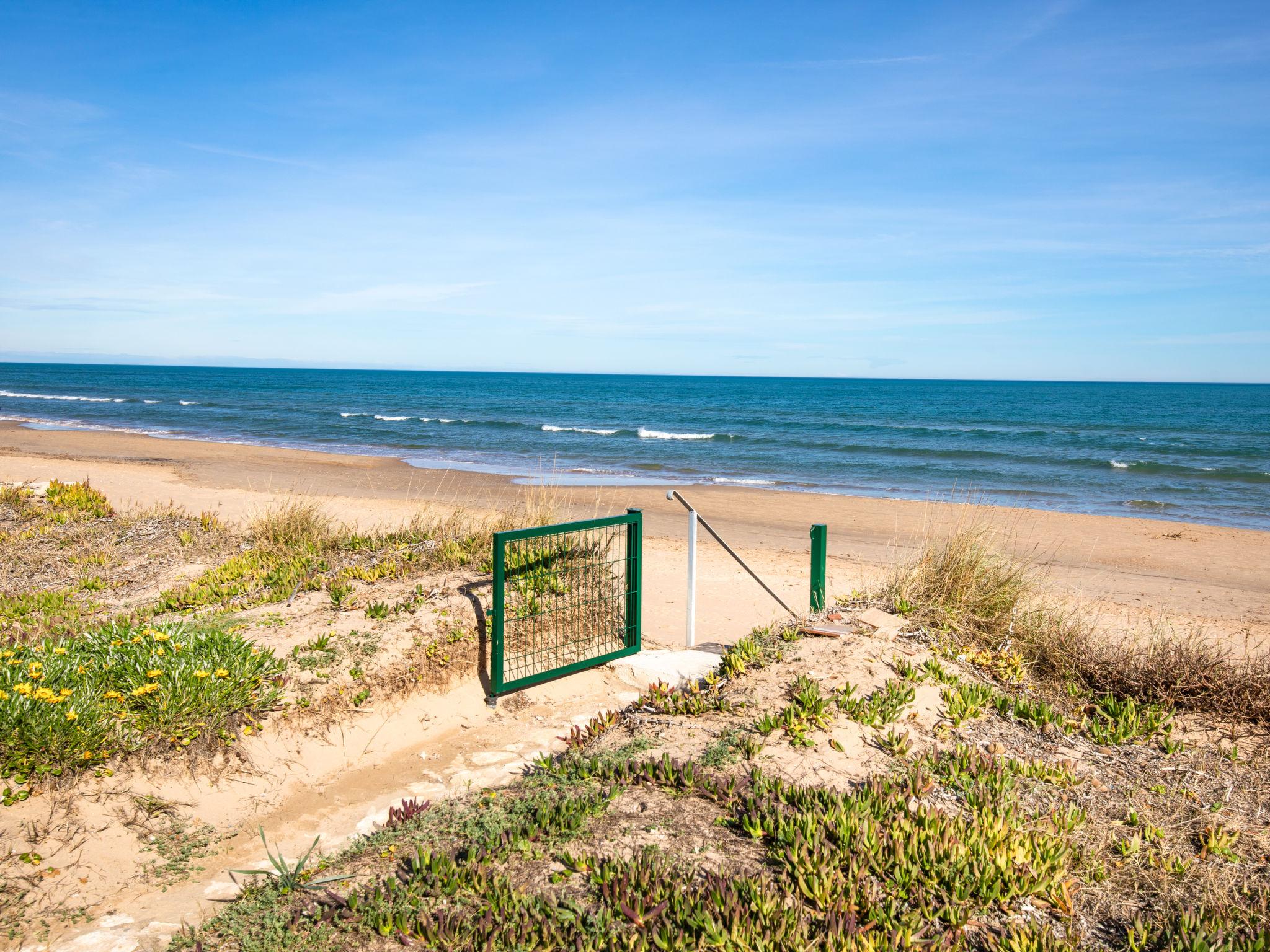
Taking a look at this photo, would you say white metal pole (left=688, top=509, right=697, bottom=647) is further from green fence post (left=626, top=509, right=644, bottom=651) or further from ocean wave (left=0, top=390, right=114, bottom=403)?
ocean wave (left=0, top=390, right=114, bottom=403)

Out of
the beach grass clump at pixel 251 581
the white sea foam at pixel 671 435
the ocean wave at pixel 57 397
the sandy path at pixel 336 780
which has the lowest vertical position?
the sandy path at pixel 336 780

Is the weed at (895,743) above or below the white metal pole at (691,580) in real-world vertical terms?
below

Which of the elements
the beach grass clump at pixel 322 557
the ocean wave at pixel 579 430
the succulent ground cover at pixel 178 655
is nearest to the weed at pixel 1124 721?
the succulent ground cover at pixel 178 655

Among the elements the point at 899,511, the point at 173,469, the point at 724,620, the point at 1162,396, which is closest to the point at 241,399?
the point at 173,469

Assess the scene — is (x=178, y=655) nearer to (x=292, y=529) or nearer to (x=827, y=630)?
(x=292, y=529)

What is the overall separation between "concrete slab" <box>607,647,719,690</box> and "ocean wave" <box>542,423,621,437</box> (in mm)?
34240

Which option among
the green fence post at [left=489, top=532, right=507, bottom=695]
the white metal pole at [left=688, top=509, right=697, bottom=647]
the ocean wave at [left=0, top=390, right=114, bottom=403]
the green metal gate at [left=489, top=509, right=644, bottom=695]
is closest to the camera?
the green fence post at [left=489, top=532, right=507, bottom=695]

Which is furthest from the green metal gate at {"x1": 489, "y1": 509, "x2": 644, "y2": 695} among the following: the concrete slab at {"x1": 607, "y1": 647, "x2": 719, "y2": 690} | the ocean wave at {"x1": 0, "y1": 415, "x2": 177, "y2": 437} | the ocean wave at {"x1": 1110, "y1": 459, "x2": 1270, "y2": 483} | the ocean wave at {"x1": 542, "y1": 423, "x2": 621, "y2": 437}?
the ocean wave at {"x1": 0, "y1": 415, "x2": 177, "y2": 437}

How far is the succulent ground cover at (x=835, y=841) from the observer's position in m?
3.13

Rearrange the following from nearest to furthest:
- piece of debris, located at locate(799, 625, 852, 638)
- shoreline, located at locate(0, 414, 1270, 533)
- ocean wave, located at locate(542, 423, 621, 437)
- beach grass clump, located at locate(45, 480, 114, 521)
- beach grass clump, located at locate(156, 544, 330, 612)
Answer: piece of debris, located at locate(799, 625, 852, 638)
beach grass clump, located at locate(156, 544, 330, 612)
beach grass clump, located at locate(45, 480, 114, 521)
shoreline, located at locate(0, 414, 1270, 533)
ocean wave, located at locate(542, 423, 621, 437)

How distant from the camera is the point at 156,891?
3.87 m

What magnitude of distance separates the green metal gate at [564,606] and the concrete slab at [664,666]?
0.13 metres

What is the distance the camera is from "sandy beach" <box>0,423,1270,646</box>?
962 centimetres

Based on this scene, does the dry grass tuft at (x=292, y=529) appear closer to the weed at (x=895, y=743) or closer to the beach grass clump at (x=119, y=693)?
the beach grass clump at (x=119, y=693)
